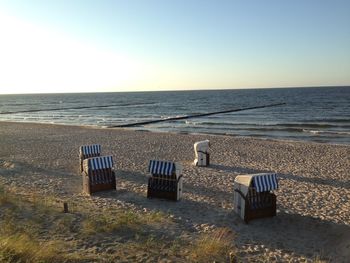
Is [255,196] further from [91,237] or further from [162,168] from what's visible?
[91,237]

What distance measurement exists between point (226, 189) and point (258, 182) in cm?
311

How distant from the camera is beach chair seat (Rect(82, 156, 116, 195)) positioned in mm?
12555

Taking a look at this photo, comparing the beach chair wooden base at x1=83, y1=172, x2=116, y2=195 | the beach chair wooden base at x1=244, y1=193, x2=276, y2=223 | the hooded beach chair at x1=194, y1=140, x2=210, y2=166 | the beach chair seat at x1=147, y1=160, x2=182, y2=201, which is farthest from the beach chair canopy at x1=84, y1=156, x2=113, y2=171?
the hooded beach chair at x1=194, y1=140, x2=210, y2=166

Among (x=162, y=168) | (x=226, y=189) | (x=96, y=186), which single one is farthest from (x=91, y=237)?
(x=226, y=189)

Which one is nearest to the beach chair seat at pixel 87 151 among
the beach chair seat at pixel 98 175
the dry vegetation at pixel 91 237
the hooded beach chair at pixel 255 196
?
the beach chair seat at pixel 98 175

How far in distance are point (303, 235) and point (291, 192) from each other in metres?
4.08

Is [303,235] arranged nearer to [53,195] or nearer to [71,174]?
[53,195]

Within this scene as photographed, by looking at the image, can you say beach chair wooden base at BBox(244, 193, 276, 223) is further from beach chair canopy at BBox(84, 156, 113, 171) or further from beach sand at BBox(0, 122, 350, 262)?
beach chair canopy at BBox(84, 156, 113, 171)

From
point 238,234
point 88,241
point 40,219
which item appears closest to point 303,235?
point 238,234

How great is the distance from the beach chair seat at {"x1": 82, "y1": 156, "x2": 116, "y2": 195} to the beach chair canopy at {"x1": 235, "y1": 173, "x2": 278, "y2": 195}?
4895 millimetres

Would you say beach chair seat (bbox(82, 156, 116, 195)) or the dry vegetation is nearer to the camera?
the dry vegetation

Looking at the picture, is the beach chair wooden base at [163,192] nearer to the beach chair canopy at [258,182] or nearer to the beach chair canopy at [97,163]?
the beach chair canopy at [97,163]

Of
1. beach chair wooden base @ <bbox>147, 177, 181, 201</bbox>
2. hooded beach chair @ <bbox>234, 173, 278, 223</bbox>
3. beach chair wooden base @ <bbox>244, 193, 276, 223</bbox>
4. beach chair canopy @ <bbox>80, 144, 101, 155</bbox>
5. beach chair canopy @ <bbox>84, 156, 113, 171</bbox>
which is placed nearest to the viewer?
beach chair wooden base @ <bbox>244, 193, 276, 223</bbox>

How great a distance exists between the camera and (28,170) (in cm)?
1666
